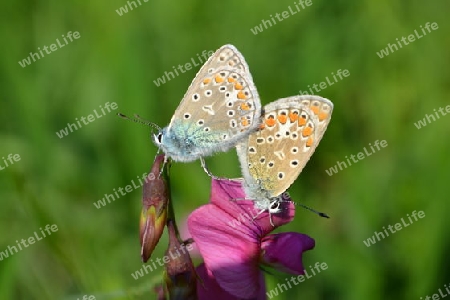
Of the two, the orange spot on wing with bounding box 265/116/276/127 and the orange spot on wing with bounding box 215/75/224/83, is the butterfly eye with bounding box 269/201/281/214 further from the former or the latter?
the orange spot on wing with bounding box 215/75/224/83

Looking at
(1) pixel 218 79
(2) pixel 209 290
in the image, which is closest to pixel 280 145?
(1) pixel 218 79

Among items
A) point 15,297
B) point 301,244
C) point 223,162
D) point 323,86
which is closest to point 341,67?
point 323,86

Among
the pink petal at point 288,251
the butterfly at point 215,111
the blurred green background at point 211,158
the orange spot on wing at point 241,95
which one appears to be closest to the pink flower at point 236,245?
the pink petal at point 288,251

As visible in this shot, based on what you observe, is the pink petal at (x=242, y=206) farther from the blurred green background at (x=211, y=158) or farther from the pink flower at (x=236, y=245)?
the blurred green background at (x=211, y=158)

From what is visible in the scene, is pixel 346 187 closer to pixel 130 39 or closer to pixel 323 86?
pixel 323 86

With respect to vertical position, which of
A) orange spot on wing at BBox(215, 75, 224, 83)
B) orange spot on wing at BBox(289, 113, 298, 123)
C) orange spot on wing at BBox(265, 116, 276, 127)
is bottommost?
orange spot on wing at BBox(289, 113, 298, 123)

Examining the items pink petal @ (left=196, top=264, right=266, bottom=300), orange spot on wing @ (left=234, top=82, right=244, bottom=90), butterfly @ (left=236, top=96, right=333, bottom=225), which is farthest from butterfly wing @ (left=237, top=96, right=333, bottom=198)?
pink petal @ (left=196, top=264, right=266, bottom=300)

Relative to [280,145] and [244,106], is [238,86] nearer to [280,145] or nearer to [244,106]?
[244,106]
